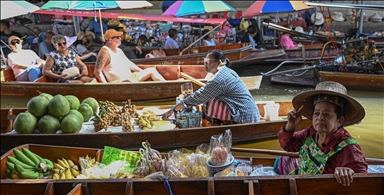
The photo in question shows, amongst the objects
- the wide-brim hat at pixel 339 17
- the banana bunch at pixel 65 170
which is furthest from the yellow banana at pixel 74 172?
the wide-brim hat at pixel 339 17

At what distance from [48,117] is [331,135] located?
2957 millimetres

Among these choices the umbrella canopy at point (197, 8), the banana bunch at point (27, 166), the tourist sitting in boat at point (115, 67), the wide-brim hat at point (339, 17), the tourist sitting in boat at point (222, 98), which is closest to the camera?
the banana bunch at point (27, 166)

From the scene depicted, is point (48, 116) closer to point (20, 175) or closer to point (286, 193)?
point (20, 175)

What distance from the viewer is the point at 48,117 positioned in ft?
13.5

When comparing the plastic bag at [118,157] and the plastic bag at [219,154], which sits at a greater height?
the plastic bag at [219,154]

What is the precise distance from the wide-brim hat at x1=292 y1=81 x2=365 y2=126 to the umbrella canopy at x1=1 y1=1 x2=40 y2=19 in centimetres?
497

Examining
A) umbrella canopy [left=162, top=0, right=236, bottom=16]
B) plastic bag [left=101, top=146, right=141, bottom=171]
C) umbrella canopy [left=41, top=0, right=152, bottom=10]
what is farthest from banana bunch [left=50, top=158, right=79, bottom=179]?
umbrella canopy [left=162, top=0, right=236, bottom=16]

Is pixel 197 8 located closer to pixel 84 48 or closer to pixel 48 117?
pixel 84 48

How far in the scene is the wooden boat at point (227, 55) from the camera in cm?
773

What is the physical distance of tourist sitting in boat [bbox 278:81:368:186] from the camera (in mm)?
2150

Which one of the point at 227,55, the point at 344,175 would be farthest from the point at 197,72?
the point at 344,175

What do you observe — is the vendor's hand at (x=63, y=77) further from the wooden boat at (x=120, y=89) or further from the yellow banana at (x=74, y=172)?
the yellow banana at (x=74, y=172)

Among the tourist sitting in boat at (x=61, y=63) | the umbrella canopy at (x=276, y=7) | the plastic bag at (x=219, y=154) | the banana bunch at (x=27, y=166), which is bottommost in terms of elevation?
the banana bunch at (x=27, y=166)

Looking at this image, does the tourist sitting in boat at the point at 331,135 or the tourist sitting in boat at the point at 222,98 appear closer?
the tourist sitting in boat at the point at 331,135
